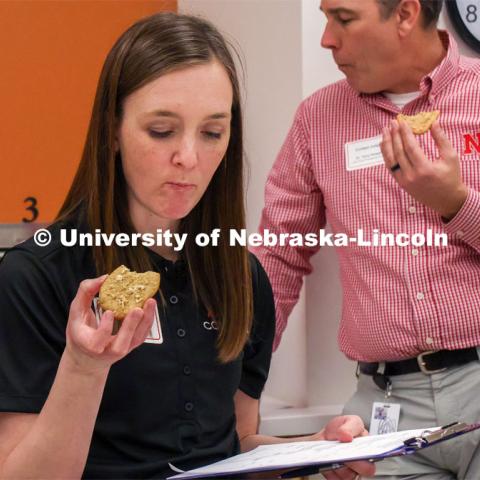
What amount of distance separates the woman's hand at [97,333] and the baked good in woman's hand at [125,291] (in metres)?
0.04

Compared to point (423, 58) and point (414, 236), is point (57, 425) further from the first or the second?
point (423, 58)

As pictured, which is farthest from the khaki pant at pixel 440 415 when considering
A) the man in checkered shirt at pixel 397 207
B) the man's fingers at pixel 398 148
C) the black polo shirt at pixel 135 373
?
the black polo shirt at pixel 135 373

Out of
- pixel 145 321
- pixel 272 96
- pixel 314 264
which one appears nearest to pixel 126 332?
pixel 145 321

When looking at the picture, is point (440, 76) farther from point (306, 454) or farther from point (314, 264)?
point (306, 454)

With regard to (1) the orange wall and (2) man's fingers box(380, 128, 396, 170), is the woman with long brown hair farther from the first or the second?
(1) the orange wall

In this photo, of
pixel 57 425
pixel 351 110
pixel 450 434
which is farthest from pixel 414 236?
pixel 57 425

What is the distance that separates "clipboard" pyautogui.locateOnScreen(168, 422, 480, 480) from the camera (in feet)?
3.99

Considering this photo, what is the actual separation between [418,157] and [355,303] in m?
0.50

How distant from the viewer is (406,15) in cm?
243

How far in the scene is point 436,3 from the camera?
2.47 metres

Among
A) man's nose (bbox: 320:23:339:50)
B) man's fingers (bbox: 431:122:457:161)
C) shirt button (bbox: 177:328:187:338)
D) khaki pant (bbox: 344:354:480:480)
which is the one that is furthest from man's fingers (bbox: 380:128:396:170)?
shirt button (bbox: 177:328:187:338)

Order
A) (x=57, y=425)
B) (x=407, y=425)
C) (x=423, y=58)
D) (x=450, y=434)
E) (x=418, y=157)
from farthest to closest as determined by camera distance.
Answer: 1. (x=423, y=58)
2. (x=407, y=425)
3. (x=418, y=157)
4. (x=450, y=434)
5. (x=57, y=425)

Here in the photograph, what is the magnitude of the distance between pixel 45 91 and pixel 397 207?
1719mm

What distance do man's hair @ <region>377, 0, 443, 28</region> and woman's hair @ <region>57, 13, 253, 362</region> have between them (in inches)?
37.8
